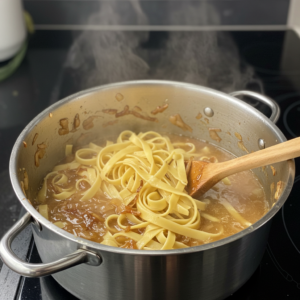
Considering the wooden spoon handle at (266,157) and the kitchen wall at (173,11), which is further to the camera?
the kitchen wall at (173,11)

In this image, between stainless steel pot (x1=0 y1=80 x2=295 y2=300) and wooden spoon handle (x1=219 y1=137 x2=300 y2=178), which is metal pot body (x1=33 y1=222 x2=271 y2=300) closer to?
stainless steel pot (x1=0 y1=80 x2=295 y2=300)

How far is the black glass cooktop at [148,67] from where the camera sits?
2.74m

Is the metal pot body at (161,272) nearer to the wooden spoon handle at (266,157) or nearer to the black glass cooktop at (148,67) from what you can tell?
the wooden spoon handle at (266,157)

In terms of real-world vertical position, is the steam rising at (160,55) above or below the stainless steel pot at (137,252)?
below

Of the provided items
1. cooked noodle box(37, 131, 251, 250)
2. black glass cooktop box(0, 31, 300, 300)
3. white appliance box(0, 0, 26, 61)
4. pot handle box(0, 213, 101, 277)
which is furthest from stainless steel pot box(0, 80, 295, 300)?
white appliance box(0, 0, 26, 61)

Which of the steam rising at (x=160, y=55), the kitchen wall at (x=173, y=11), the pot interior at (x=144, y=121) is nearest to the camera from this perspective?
the pot interior at (x=144, y=121)

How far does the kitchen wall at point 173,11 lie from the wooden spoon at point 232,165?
1895 mm

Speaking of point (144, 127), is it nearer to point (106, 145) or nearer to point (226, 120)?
point (106, 145)

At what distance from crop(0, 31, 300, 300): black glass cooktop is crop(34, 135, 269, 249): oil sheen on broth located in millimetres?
192

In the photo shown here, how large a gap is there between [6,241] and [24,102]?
1.73 metres

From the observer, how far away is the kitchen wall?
356 centimetres

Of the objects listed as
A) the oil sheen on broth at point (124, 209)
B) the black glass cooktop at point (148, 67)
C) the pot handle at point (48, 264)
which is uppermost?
the pot handle at point (48, 264)

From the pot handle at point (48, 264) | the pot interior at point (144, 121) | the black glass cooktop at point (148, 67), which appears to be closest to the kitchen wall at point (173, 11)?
the black glass cooktop at point (148, 67)

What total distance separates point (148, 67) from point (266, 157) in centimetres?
166
